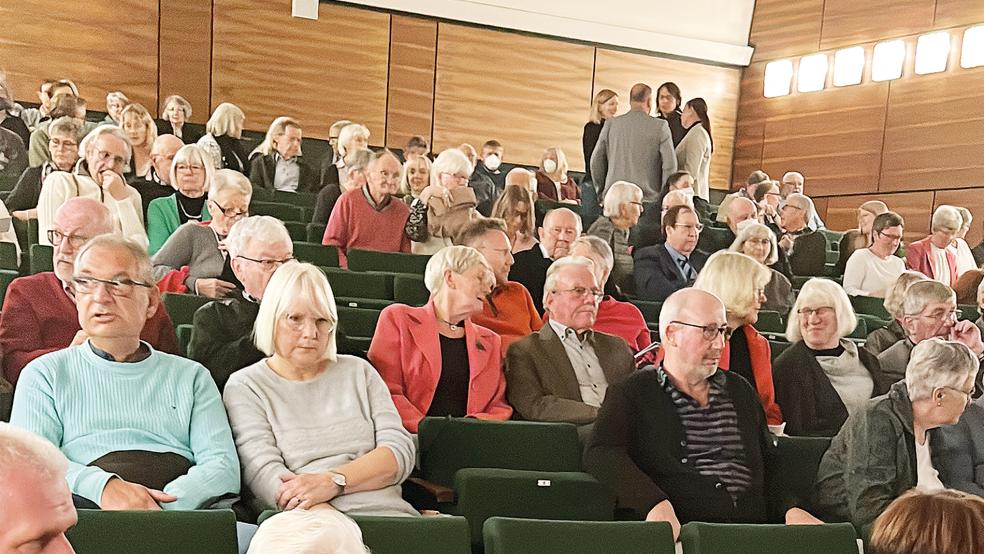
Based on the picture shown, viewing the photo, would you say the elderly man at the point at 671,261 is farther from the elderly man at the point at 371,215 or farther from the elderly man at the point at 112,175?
the elderly man at the point at 112,175

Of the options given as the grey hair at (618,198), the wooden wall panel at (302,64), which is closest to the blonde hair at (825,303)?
the grey hair at (618,198)

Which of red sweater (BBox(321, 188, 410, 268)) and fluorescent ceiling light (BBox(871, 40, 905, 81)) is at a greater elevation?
fluorescent ceiling light (BBox(871, 40, 905, 81))

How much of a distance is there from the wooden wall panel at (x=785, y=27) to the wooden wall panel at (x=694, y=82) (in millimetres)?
409

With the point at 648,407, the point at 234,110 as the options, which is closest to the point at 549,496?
the point at 648,407

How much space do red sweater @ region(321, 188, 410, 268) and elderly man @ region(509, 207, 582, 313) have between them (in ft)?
2.77

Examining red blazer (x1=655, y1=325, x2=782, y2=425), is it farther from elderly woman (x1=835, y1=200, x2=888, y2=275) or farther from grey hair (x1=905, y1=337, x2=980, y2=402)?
elderly woman (x1=835, y1=200, x2=888, y2=275)

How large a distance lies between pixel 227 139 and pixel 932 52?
612 cm

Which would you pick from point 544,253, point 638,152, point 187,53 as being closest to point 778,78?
point 638,152

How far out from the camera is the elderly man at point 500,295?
391 cm

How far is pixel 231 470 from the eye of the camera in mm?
2500

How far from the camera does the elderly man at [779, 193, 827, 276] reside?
6.63m

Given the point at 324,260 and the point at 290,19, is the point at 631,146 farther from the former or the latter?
the point at 290,19

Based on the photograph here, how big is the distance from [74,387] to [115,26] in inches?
308

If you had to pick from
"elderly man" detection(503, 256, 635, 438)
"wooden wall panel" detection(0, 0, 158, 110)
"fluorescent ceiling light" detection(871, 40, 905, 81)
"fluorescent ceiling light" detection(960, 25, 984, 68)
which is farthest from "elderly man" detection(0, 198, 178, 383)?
"fluorescent ceiling light" detection(871, 40, 905, 81)
